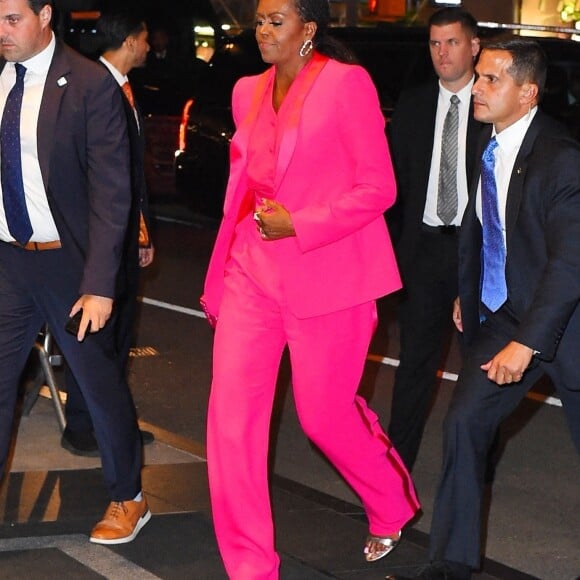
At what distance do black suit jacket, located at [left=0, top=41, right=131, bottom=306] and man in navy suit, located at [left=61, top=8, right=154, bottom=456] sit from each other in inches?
47.0

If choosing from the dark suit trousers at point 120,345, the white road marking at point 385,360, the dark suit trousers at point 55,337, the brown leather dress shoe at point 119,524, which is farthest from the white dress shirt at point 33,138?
the white road marking at point 385,360

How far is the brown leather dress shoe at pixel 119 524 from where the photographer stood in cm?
550

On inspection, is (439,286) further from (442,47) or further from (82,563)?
(82,563)

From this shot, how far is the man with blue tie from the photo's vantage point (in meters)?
4.65

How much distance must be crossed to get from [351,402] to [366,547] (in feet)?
2.15

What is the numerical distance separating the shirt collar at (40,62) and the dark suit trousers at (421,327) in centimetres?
182

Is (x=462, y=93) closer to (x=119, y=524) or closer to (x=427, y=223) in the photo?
(x=427, y=223)

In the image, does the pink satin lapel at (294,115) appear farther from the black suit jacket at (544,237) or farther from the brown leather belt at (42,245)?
the brown leather belt at (42,245)

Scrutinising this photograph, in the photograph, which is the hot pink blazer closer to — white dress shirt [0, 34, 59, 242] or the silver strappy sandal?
white dress shirt [0, 34, 59, 242]

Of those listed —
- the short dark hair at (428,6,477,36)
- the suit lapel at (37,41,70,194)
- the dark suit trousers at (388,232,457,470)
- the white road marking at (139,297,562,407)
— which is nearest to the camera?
the suit lapel at (37,41,70,194)

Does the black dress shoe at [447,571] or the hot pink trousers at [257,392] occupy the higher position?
the hot pink trousers at [257,392]

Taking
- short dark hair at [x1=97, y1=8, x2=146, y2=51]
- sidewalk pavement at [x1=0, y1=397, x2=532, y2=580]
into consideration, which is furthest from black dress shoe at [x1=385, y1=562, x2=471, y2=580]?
short dark hair at [x1=97, y1=8, x2=146, y2=51]

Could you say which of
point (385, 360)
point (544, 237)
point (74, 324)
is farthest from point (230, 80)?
point (544, 237)

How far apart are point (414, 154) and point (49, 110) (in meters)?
1.73
